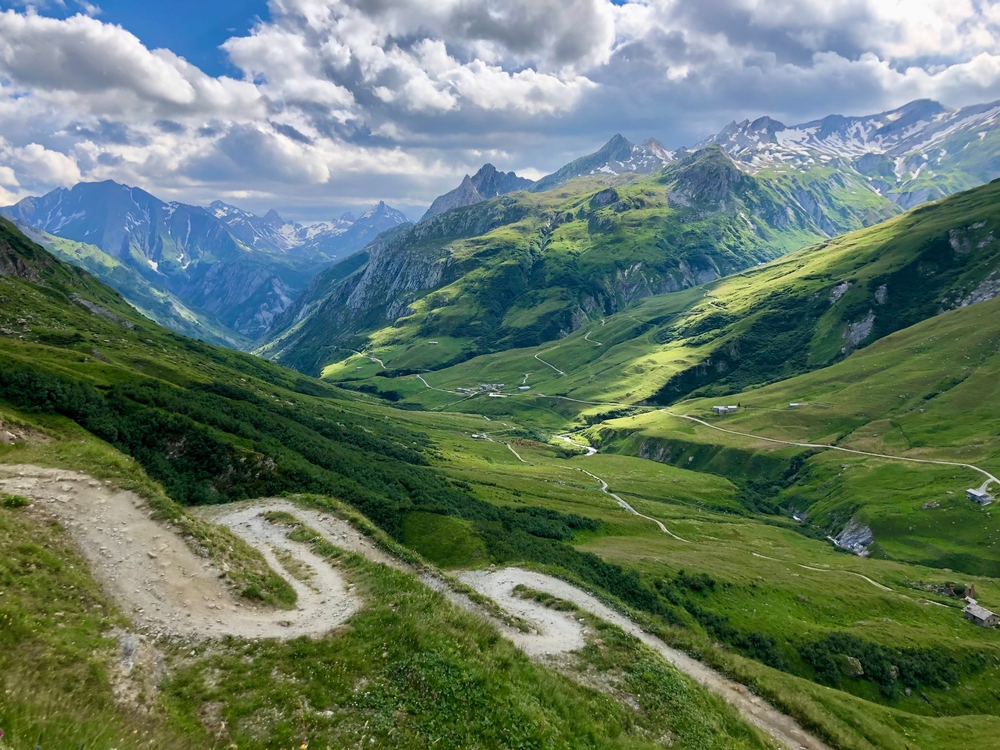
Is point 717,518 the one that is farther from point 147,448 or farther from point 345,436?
point 147,448

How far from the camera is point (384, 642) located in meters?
22.9

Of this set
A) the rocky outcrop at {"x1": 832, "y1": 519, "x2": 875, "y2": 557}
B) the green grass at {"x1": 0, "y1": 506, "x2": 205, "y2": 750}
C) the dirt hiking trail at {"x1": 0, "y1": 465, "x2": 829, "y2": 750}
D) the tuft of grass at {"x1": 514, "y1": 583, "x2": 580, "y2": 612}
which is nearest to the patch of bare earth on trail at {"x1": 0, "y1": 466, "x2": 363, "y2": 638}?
the dirt hiking trail at {"x1": 0, "y1": 465, "x2": 829, "y2": 750}

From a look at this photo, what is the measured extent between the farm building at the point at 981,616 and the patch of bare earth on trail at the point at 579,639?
74.4 m

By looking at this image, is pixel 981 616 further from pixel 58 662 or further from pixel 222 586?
pixel 58 662

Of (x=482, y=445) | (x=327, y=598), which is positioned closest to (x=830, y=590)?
(x=327, y=598)

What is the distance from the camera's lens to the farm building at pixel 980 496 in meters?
123

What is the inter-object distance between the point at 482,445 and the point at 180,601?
16583cm

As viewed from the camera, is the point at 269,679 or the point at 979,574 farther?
the point at 979,574

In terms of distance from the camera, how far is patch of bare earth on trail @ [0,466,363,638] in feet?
76.5

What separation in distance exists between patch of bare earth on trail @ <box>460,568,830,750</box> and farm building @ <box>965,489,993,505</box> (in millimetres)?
134365

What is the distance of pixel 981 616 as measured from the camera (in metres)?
79.6

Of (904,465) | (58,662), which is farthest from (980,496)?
(58,662)

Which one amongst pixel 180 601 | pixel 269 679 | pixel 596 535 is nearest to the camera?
pixel 269 679

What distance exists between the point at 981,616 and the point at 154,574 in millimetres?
112376
